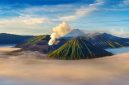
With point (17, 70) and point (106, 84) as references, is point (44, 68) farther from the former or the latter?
point (106, 84)

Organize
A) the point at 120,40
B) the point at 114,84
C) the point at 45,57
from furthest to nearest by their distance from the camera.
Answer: the point at 120,40 → the point at 45,57 → the point at 114,84

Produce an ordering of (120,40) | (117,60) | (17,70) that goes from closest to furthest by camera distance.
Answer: (17,70), (117,60), (120,40)

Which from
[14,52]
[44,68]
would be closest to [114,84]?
[44,68]

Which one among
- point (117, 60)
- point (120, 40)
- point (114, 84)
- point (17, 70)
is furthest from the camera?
point (120, 40)

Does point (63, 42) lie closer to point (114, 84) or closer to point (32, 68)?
point (32, 68)

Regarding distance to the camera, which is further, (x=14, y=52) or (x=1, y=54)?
(x=14, y=52)

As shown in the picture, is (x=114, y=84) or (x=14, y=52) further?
(x=14, y=52)

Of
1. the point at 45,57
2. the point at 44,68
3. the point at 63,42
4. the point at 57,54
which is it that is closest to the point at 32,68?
the point at 44,68
